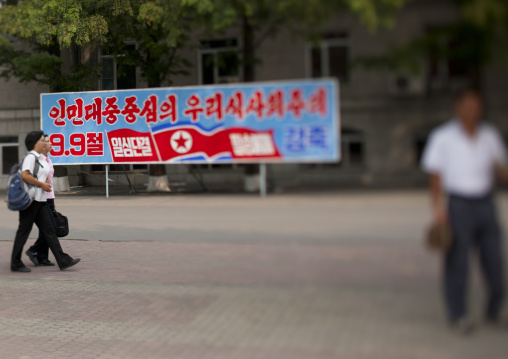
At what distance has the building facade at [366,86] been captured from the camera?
1.24m

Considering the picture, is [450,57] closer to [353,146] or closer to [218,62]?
[353,146]

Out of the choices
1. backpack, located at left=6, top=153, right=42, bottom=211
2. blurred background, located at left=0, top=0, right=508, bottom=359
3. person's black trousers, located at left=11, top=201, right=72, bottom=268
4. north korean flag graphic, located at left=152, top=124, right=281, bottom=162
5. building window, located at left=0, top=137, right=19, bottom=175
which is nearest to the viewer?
blurred background, located at left=0, top=0, right=508, bottom=359

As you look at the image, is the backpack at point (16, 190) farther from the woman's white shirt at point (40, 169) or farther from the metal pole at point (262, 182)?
the metal pole at point (262, 182)

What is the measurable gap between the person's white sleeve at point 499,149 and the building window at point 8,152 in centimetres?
215

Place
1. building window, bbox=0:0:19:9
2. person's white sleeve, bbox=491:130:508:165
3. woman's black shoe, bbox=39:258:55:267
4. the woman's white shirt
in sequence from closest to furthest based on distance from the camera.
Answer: person's white sleeve, bbox=491:130:508:165, building window, bbox=0:0:19:9, the woman's white shirt, woman's black shoe, bbox=39:258:55:267

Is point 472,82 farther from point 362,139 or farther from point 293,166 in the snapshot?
point 293,166

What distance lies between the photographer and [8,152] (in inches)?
111

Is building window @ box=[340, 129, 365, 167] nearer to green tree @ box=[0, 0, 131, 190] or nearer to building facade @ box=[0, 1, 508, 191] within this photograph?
building facade @ box=[0, 1, 508, 191]

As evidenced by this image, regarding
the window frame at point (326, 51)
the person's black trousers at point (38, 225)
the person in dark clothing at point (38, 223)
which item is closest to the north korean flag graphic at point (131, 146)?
the window frame at point (326, 51)

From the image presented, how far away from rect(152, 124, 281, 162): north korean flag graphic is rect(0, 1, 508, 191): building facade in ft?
0.18

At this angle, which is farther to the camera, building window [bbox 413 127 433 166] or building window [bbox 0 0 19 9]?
building window [bbox 0 0 19 9]

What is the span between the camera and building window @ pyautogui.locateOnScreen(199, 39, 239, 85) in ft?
5.74

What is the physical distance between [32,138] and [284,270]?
4.75ft

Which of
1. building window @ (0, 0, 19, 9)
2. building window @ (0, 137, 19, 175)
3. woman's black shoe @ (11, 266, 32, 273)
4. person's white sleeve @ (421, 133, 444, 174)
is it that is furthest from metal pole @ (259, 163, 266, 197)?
woman's black shoe @ (11, 266, 32, 273)
